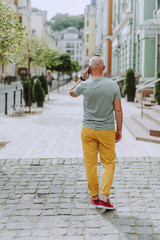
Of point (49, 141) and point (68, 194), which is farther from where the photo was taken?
point (49, 141)

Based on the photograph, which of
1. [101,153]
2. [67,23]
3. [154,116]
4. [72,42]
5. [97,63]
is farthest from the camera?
[67,23]

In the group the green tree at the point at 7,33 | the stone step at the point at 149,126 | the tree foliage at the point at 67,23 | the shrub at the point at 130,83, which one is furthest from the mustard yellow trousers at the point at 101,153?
the tree foliage at the point at 67,23

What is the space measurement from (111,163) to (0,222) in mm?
1423

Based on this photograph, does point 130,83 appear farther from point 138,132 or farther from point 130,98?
point 138,132

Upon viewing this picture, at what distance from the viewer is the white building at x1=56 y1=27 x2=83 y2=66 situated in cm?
14112

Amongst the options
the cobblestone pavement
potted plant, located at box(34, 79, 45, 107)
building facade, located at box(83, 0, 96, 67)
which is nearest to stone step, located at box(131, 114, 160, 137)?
the cobblestone pavement

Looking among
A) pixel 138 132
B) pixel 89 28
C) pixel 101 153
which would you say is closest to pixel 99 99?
pixel 101 153

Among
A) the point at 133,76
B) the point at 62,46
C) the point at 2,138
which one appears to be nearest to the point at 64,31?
the point at 62,46

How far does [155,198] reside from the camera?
15.1ft

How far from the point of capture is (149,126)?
30.0ft

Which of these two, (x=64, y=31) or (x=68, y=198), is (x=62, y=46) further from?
(x=68, y=198)

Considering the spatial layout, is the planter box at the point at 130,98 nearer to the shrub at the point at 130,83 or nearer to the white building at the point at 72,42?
the shrub at the point at 130,83

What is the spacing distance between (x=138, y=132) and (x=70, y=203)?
5.06 m

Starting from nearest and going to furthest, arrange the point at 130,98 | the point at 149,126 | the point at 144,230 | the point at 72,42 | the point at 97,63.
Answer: the point at 144,230 → the point at 97,63 → the point at 149,126 → the point at 130,98 → the point at 72,42
